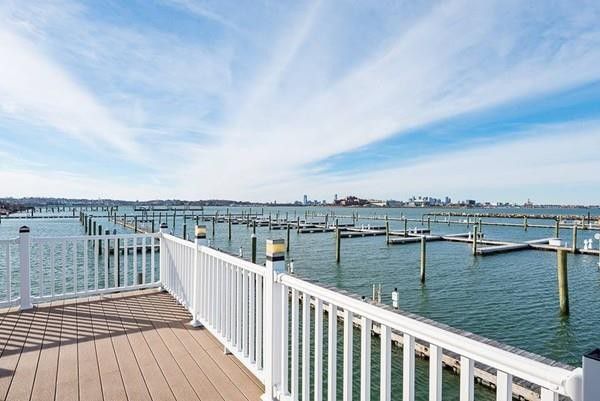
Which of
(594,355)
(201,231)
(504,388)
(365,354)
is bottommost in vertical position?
(365,354)

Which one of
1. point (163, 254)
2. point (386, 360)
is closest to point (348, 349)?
point (386, 360)

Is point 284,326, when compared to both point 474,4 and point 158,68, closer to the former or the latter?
point 474,4

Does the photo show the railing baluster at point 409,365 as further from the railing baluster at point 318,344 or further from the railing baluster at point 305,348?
the railing baluster at point 305,348

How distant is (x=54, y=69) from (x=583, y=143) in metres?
19.0

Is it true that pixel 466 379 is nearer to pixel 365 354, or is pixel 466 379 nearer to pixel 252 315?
pixel 365 354

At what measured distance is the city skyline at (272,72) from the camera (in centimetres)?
716

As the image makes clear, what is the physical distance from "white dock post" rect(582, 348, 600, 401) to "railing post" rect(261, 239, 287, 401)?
1.72m

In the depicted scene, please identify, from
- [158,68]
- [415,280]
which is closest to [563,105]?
[415,280]

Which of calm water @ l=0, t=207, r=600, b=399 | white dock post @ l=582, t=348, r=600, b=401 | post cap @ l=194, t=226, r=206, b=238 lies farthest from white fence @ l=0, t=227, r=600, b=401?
calm water @ l=0, t=207, r=600, b=399

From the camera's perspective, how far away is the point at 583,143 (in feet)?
48.5

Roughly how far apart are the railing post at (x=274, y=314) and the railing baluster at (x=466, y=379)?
1.33 metres

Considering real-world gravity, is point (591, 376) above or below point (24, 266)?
above

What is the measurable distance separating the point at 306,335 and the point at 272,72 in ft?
29.8

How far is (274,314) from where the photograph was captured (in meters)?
2.42
